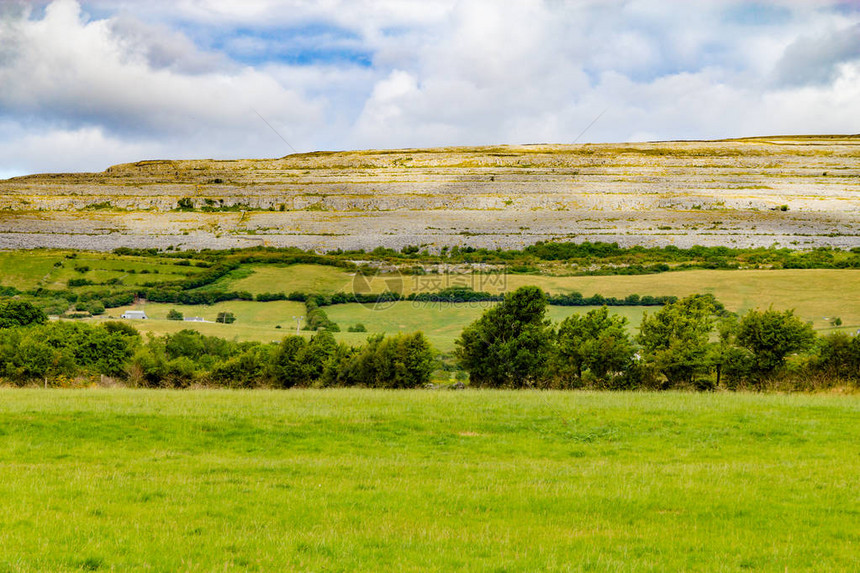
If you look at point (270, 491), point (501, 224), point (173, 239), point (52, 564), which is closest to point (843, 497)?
point (270, 491)

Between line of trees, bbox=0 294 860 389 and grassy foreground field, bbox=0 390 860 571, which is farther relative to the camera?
line of trees, bbox=0 294 860 389

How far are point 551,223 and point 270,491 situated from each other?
78.1m

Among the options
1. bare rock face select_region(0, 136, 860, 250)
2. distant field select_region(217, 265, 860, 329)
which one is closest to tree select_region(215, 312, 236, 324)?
distant field select_region(217, 265, 860, 329)

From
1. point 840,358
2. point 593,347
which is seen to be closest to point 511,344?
point 593,347

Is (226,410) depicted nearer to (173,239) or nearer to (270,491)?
(270,491)

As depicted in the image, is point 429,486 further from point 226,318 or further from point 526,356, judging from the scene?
point 226,318

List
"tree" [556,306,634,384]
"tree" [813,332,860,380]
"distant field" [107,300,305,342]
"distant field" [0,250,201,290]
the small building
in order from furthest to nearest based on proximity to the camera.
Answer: "distant field" [0,250,201,290], the small building, "distant field" [107,300,305,342], "tree" [556,306,634,384], "tree" [813,332,860,380]

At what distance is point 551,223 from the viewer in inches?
3435

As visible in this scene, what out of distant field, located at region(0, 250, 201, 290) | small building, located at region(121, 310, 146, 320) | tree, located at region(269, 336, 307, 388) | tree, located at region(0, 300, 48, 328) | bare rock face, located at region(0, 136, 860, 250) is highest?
bare rock face, located at region(0, 136, 860, 250)

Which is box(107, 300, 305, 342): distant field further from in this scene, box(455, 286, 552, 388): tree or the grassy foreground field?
the grassy foreground field

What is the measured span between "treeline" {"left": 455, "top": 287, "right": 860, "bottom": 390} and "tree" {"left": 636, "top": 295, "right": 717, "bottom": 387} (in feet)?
0.17

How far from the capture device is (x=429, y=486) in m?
13.0

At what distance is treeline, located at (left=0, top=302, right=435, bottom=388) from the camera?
3853 centimetres

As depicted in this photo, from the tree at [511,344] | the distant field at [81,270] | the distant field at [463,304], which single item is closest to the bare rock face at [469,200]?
the distant field at [81,270]
